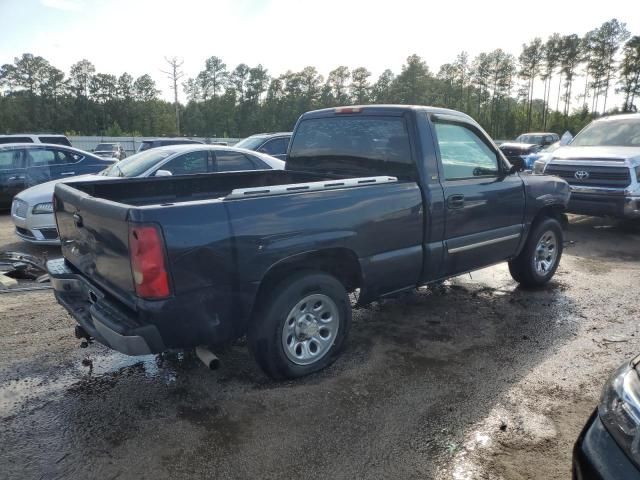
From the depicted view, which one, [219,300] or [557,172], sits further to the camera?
[557,172]

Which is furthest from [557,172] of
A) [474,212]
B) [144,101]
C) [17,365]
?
[144,101]

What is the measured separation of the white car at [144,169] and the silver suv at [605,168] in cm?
556

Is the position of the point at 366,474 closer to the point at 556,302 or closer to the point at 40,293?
the point at 556,302

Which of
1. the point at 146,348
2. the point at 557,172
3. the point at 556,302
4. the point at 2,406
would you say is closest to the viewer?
the point at 146,348

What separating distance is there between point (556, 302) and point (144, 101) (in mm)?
85311

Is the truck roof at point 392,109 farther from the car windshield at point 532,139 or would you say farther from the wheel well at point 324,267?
the car windshield at point 532,139

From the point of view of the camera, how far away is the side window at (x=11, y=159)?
33.7 feet

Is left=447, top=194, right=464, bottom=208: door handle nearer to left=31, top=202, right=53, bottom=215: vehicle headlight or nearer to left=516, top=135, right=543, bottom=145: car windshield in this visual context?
left=31, top=202, right=53, bottom=215: vehicle headlight

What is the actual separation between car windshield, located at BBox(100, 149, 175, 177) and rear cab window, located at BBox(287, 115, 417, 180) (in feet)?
11.8

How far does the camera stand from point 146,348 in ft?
9.11

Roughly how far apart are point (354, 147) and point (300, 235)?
1.58 m

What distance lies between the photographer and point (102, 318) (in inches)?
116

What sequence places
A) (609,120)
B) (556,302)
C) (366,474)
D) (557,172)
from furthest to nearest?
(609,120)
(557,172)
(556,302)
(366,474)

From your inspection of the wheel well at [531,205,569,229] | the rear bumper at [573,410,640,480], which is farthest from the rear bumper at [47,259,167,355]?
the wheel well at [531,205,569,229]
